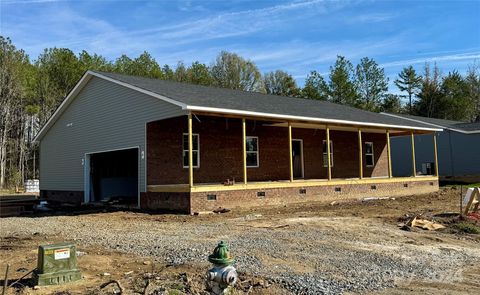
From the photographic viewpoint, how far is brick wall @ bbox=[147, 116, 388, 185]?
57.5 ft

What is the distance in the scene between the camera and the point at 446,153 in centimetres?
3134

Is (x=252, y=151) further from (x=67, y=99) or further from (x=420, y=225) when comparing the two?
(x=420, y=225)

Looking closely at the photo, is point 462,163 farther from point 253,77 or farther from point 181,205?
point 253,77

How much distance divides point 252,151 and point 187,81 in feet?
97.9

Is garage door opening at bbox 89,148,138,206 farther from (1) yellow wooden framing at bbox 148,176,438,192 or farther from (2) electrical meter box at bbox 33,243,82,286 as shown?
(2) electrical meter box at bbox 33,243,82,286

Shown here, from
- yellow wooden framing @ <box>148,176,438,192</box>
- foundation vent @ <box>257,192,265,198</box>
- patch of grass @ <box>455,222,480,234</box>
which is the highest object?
yellow wooden framing @ <box>148,176,438,192</box>

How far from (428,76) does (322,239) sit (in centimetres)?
5720

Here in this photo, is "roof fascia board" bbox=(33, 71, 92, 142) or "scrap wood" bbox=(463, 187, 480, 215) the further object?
"roof fascia board" bbox=(33, 71, 92, 142)

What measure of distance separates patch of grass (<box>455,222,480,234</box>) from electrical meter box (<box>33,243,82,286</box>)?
9131mm

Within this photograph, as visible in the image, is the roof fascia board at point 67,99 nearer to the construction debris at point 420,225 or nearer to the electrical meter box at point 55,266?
the construction debris at point 420,225

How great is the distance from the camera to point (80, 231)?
11430mm

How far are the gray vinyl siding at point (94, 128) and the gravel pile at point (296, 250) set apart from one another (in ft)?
16.7

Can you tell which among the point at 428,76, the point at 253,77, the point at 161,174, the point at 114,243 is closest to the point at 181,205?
the point at 161,174

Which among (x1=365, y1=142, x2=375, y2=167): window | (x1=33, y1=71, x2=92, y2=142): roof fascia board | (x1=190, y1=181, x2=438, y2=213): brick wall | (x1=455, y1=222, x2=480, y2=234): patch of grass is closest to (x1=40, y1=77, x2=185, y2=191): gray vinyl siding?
(x1=33, y1=71, x2=92, y2=142): roof fascia board
